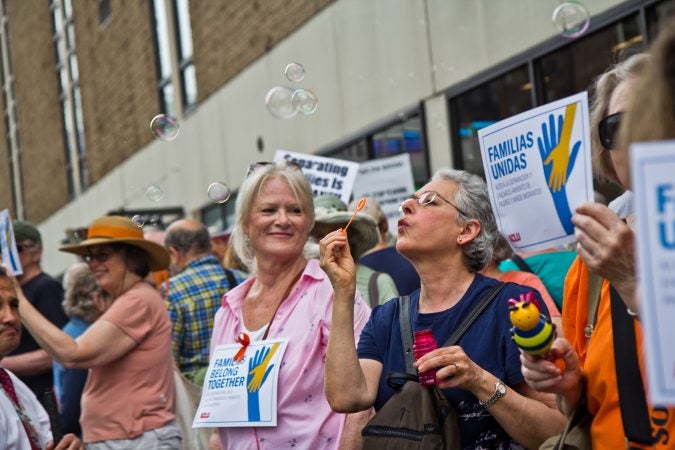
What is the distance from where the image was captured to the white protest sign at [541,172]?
2.36 m

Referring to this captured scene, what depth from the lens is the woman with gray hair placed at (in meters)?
2.81

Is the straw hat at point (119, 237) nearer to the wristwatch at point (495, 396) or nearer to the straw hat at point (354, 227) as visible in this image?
the straw hat at point (354, 227)

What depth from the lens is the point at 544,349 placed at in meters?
2.37

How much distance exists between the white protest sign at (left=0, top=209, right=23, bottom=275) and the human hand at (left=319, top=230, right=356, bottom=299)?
2.67 meters

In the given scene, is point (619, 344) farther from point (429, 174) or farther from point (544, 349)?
point (429, 174)

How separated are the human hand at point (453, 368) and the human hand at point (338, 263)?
0.56 m

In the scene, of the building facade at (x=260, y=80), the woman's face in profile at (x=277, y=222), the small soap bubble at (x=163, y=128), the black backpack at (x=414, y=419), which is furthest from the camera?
the building facade at (x=260, y=80)

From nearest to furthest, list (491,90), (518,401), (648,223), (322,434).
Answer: (648,223) → (518,401) → (322,434) → (491,90)

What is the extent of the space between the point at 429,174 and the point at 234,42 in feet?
16.9

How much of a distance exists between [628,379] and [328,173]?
4153 millimetres

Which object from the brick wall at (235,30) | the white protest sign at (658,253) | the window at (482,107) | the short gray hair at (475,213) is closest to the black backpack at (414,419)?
the short gray hair at (475,213)

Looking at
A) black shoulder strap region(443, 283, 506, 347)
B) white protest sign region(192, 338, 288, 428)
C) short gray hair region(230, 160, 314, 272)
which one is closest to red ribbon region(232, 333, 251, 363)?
white protest sign region(192, 338, 288, 428)

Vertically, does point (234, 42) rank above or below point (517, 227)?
above

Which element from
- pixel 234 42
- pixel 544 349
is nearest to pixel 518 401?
pixel 544 349
